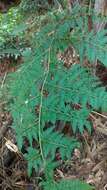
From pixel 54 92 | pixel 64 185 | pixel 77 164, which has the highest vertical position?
pixel 54 92

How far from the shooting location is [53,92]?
62cm

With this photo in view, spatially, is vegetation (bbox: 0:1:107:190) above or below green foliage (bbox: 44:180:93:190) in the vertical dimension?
above

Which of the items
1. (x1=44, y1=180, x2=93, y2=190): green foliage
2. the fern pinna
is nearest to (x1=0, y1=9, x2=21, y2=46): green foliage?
the fern pinna

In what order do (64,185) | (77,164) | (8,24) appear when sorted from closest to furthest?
1. (64,185)
2. (77,164)
3. (8,24)

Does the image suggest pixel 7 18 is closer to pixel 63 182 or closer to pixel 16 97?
pixel 16 97

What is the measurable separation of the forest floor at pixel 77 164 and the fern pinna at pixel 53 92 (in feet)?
1.51

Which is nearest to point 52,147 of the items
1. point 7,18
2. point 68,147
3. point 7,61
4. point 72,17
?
point 68,147

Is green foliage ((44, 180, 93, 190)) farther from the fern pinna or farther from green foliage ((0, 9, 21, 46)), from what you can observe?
green foliage ((0, 9, 21, 46))

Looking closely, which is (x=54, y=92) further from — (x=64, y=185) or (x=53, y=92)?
(x=64, y=185)

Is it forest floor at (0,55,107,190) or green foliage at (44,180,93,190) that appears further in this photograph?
forest floor at (0,55,107,190)

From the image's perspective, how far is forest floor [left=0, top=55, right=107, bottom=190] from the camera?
1.13m

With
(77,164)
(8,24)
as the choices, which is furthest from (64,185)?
(8,24)

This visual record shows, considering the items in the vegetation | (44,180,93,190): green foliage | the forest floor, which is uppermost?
the vegetation

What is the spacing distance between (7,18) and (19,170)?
104 cm
